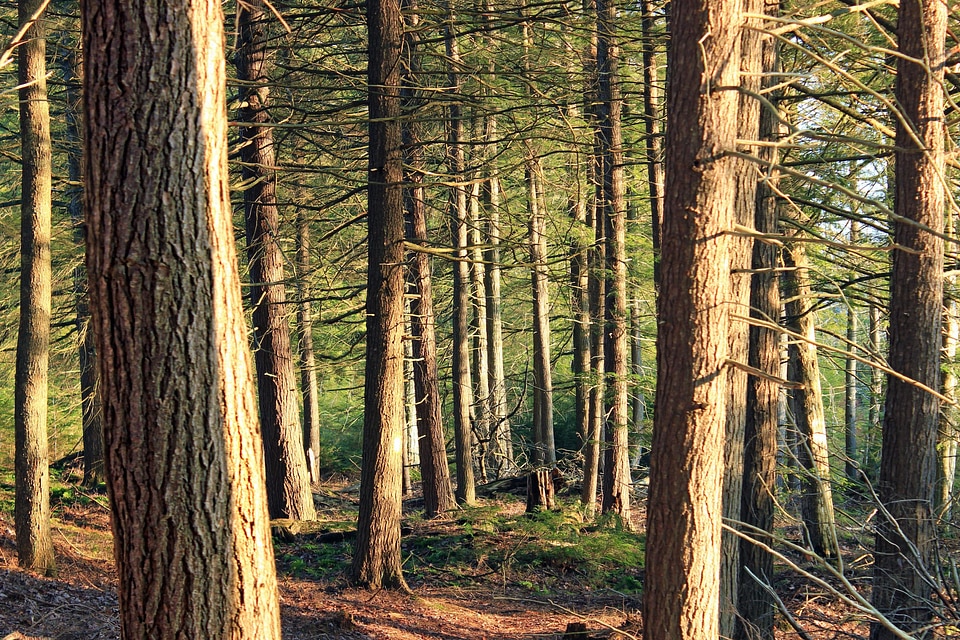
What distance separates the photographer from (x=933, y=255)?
730 centimetres

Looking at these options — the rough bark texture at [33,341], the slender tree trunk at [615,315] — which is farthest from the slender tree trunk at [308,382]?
the rough bark texture at [33,341]

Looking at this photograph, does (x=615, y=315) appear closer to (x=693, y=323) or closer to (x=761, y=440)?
(x=761, y=440)

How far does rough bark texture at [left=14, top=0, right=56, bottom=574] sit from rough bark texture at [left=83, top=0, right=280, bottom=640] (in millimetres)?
5601

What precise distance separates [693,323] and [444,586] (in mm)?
6375

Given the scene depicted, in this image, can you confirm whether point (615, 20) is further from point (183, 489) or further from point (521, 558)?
point (183, 489)

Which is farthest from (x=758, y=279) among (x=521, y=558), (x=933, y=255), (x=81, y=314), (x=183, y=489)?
(x=81, y=314)

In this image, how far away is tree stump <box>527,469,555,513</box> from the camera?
41.0 feet

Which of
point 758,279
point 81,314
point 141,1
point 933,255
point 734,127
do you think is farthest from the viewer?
point 81,314

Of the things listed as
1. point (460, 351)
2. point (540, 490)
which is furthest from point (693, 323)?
point (460, 351)

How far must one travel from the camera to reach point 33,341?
A: 323 inches

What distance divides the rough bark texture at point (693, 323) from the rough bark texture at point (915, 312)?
3596 millimetres

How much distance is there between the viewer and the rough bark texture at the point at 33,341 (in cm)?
814

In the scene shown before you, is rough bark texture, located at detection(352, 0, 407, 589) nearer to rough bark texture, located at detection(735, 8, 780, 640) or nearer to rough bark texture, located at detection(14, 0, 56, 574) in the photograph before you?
rough bark texture, located at detection(14, 0, 56, 574)

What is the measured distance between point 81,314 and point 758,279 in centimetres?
1083
